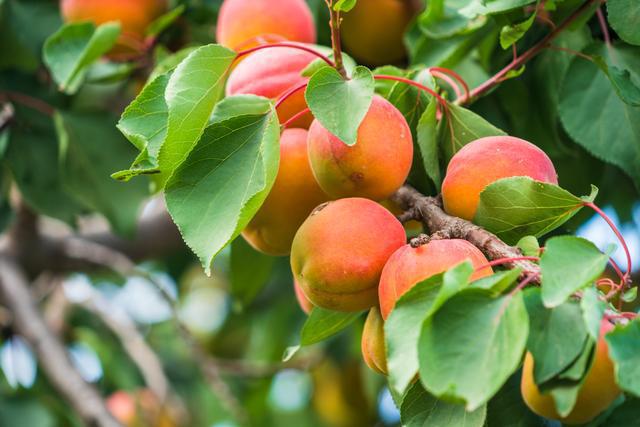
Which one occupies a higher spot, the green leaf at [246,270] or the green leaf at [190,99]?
the green leaf at [190,99]

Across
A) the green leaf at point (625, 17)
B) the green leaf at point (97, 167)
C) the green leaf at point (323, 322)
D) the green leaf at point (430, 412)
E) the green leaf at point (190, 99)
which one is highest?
the green leaf at point (625, 17)

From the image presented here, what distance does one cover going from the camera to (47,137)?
51.4 inches

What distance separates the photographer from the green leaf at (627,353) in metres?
0.52

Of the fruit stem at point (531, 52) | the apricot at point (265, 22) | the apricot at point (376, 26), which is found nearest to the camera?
the fruit stem at point (531, 52)

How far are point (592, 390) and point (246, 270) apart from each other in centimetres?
55

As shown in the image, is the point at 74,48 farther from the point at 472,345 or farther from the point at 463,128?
the point at 472,345

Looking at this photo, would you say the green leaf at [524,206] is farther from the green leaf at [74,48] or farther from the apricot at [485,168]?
the green leaf at [74,48]

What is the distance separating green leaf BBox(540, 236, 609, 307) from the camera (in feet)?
1.80

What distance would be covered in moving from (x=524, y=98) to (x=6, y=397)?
1.09 meters

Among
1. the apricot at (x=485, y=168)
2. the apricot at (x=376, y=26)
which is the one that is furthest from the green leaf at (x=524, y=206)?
the apricot at (x=376, y=26)

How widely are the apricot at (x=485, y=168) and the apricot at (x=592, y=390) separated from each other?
14cm

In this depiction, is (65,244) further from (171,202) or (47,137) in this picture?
(171,202)

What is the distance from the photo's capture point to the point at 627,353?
539 mm

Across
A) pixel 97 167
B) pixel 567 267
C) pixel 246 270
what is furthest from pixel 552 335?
pixel 97 167
